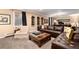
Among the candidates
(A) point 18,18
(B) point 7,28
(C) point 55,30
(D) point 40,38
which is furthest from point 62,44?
(B) point 7,28

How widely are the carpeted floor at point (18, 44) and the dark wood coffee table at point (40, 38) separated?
0.05 m

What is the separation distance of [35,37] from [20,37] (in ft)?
0.87

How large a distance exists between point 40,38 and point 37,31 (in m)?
0.15

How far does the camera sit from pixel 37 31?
3146 millimetres

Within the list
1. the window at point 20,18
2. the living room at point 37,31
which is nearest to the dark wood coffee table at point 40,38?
the living room at point 37,31

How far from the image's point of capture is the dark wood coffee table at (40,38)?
308 cm

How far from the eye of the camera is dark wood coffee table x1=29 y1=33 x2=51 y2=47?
10.1 ft

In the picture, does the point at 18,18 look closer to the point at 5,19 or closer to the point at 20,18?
the point at 20,18

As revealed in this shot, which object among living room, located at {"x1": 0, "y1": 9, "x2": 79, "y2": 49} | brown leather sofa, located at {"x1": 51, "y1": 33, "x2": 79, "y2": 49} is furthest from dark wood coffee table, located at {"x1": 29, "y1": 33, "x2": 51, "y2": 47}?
brown leather sofa, located at {"x1": 51, "y1": 33, "x2": 79, "y2": 49}

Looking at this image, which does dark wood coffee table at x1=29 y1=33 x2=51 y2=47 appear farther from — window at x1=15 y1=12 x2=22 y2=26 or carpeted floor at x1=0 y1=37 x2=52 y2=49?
window at x1=15 y1=12 x2=22 y2=26

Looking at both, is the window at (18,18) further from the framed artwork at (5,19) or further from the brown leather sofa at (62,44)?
the brown leather sofa at (62,44)
